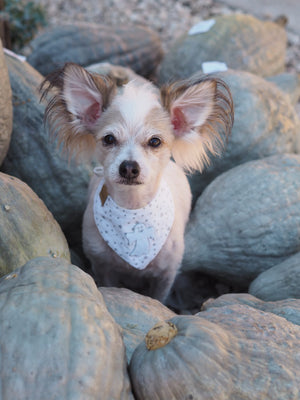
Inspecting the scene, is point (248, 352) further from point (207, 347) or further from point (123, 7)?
point (123, 7)

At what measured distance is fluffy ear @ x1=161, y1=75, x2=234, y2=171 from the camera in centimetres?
164

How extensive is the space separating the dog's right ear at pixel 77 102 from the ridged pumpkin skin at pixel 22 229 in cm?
32

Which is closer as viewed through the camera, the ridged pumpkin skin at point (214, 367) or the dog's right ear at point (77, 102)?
the ridged pumpkin skin at point (214, 367)

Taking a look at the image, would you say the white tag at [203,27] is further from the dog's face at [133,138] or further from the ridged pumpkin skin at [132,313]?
the ridged pumpkin skin at [132,313]

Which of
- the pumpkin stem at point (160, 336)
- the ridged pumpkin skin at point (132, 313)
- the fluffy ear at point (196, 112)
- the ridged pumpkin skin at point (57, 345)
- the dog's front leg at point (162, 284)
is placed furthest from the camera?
the dog's front leg at point (162, 284)

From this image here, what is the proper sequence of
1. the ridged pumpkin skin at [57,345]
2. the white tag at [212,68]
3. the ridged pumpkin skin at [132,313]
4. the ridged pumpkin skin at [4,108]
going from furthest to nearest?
1. the white tag at [212,68]
2. the ridged pumpkin skin at [4,108]
3. the ridged pumpkin skin at [132,313]
4. the ridged pumpkin skin at [57,345]

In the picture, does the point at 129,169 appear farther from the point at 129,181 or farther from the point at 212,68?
the point at 212,68

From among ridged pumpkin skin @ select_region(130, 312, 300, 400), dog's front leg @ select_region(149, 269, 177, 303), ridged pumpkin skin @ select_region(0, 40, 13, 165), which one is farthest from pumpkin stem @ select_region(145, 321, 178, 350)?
ridged pumpkin skin @ select_region(0, 40, 13, 165)

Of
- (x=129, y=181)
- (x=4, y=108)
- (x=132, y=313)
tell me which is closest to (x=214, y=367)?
(x=132, y=313)

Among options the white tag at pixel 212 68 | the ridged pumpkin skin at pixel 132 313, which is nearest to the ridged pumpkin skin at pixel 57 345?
the ridged pumpkin skin at pixel 132 313

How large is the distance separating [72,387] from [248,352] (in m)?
0.43

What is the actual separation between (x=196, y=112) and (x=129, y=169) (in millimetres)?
393

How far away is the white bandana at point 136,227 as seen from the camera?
1.80 meters

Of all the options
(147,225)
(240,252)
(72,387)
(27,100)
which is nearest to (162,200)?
(147,225)
